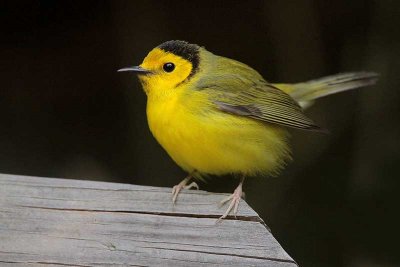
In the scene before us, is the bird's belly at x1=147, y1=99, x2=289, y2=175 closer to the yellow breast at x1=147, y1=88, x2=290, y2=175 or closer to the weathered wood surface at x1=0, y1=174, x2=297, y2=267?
the yellow breast at x1=147, y1=88, x2=290, y2=175

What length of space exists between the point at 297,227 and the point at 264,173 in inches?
46.5

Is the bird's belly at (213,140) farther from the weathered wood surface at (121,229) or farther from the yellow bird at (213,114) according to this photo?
the weathered wood surface at (121,229)

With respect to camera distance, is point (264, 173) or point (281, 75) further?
point (281, 75)

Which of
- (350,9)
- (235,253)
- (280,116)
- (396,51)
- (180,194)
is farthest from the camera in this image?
(350,9)

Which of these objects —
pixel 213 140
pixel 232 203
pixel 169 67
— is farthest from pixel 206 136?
pixel 232 203

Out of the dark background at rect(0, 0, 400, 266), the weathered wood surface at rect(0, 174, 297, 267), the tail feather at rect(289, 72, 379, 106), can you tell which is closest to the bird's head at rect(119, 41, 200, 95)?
the weathered wood surface at rect(0, 174, 297, 267)

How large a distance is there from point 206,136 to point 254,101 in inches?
15.8

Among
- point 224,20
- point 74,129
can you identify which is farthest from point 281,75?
point 74,129

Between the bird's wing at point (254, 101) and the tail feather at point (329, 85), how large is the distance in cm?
38

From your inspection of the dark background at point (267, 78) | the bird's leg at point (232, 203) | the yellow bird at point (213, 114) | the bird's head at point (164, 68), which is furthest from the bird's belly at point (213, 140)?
the dark background at point (267, 78)

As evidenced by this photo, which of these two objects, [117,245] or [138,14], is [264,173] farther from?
[138,14]

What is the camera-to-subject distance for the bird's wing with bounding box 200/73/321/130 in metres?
3.19

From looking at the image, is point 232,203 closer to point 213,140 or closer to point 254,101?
point 213,140

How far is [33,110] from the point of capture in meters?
4.66
